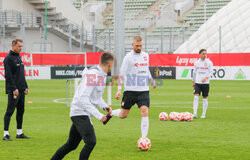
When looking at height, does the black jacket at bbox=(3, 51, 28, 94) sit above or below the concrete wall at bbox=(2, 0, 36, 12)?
below

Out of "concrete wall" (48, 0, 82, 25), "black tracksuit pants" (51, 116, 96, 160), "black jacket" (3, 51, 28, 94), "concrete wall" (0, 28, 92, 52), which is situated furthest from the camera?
"concrete wall" (48, 0, 82, 25)

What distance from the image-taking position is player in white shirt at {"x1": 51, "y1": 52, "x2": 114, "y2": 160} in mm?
6496

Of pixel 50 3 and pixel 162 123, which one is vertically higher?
pixel 50 3

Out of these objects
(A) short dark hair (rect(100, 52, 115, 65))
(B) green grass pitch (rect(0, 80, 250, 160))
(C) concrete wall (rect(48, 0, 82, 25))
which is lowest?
(B) green grass pitch (rect(0, 80, 250, 160))

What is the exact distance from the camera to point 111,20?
57625mm

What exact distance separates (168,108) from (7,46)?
3496 cm

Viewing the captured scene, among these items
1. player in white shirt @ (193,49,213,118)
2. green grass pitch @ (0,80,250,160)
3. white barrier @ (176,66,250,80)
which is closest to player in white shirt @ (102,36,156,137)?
green grass pitch @ (0,80,250,160)

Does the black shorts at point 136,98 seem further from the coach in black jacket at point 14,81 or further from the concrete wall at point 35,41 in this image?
the concrete wall at point 35,41

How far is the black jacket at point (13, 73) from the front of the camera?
10102 millimetres

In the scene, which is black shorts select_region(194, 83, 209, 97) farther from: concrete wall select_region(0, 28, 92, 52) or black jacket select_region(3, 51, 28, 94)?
concrete wall select_region(0, 28, 92, 52)

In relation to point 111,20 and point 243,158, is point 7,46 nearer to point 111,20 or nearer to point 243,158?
point 111,20

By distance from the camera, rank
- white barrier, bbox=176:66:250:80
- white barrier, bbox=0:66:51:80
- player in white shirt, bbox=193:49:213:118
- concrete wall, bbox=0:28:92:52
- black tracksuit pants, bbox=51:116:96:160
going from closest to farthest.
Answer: black tracksuit pants, bbox=51:116:96:160, player in white shirt, bbox=193:49:213:118, white barrier, bbox=176:66:250:80, white barrier, bbox=0:66:51:80, concrete wall, bbox=0:28:92:52

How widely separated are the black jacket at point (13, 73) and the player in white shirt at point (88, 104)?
3.71 meters

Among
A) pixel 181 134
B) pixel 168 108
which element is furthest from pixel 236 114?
pixel 181 134
